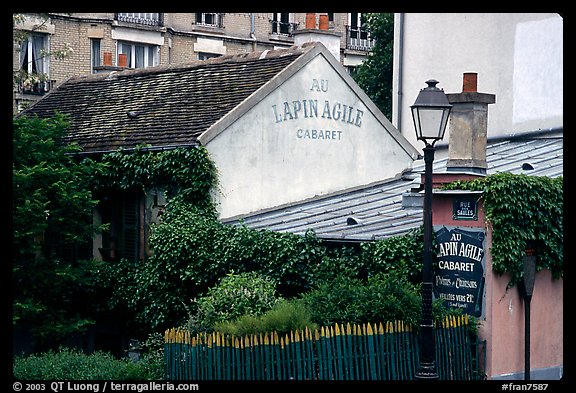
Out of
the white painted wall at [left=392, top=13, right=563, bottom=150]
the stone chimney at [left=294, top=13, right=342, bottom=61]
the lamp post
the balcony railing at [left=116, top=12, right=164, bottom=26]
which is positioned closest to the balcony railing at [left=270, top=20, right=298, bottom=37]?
the balcony railing at [left=116, top=12, right=164, bottom=26]

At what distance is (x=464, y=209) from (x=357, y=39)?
108 ft

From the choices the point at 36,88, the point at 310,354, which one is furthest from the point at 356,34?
the point at 310,354

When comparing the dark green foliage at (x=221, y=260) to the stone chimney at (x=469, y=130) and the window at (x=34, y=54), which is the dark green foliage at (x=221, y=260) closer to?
the stone chimney at (x=469, y=130)

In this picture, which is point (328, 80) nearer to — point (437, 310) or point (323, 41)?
point (323, 41)

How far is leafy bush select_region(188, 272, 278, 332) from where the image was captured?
53.0 ft

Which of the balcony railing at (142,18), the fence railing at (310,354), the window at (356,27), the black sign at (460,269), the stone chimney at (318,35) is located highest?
the window at (356,27)

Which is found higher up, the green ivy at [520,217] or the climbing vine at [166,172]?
the climbing vine at [166,172]

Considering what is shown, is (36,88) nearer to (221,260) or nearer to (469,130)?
(221,260)

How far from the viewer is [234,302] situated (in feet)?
53.4

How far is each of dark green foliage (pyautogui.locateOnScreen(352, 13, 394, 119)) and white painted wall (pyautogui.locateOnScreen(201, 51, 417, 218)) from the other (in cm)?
1323

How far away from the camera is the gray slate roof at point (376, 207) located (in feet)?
59.2

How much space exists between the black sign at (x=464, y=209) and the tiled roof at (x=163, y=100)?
5932 mm

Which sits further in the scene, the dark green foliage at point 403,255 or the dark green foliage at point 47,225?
the dark green foliage at point 47,225

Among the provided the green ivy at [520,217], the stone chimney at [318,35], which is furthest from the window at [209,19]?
the green ivy at [520,217]
